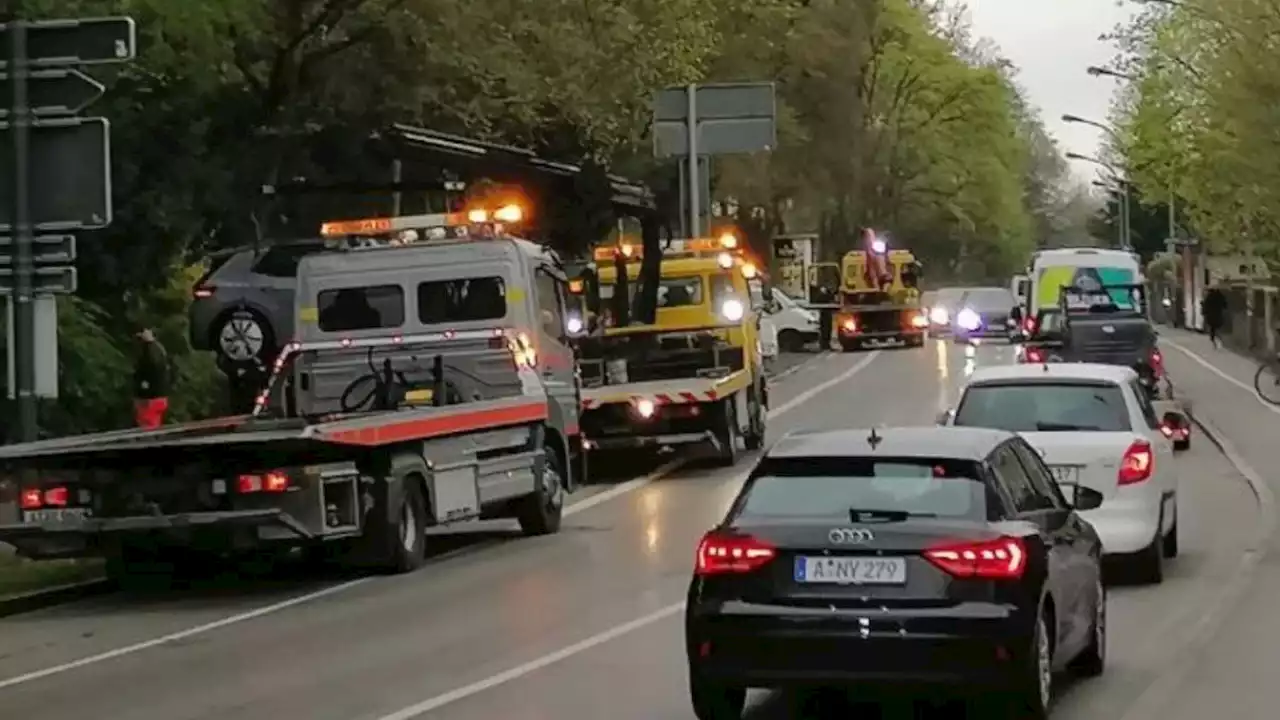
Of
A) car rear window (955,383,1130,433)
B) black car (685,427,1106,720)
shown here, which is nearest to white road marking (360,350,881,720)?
black car (685,427,1106,720)

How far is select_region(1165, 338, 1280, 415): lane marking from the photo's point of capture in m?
41.2

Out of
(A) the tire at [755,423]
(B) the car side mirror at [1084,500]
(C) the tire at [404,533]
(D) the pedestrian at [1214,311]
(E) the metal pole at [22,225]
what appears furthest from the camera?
(D) the pedestrian at [1214,311]

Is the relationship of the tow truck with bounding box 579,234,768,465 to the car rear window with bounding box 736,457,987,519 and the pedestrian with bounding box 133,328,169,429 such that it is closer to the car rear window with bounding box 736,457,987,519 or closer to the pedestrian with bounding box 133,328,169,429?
the pedestrian with bounding box 133,328,169,429

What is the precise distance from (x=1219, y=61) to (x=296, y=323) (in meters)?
32.6

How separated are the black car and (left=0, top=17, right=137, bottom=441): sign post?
8.69 meters

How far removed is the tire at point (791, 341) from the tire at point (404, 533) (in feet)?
160

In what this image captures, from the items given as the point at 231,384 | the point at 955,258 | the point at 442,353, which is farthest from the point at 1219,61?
the point at 955,258

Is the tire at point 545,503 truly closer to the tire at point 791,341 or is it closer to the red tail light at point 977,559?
the red tail light at point 977,559

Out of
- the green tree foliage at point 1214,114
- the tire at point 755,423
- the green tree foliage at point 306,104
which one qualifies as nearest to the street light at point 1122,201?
the green tree foliage at point 1214,114

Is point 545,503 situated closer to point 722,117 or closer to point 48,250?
point 48,250

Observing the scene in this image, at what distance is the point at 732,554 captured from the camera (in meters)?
10.7

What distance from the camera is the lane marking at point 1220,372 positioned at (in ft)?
135

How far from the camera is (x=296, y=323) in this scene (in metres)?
23.0

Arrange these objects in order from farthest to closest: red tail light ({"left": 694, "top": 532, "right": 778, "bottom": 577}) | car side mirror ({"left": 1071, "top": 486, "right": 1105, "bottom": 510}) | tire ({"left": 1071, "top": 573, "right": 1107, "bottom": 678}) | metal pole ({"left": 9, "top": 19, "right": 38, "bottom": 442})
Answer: metal pole ({"left": 9, "top": 19, "right": 38, "bottom": 442})
car side mirror ({"left": 1071, "top": 486, "right": 1105, "bottom": 510})
tire ({"left": 1071, "top": 573, "right": 1107, "bottom": 678})
red tail light ({"left": 694, "top": 532, "right": 778, "bottom": 577})
